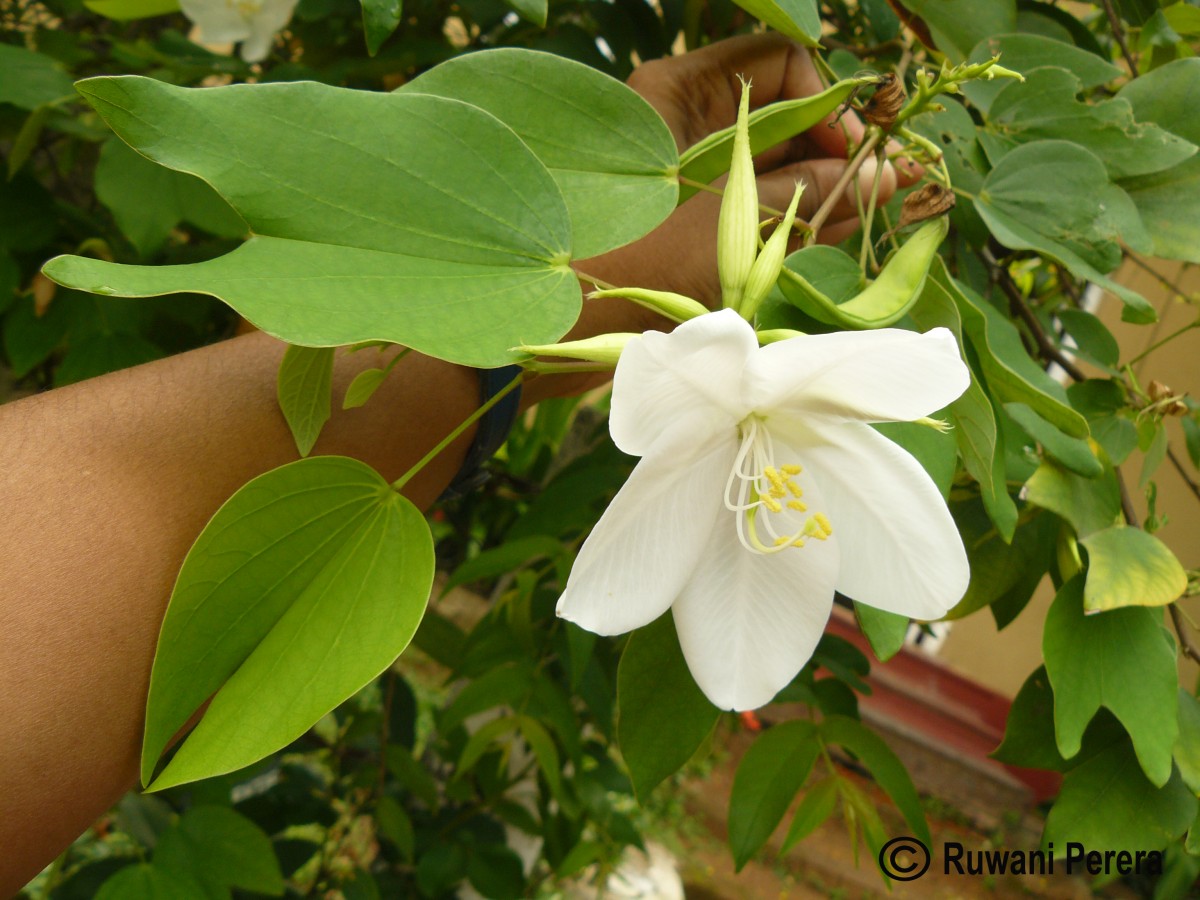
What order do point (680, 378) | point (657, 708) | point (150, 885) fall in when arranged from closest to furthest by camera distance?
point (680, 378)
point (657, 708)
point (150, 885)

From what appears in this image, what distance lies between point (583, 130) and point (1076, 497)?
1.07ft

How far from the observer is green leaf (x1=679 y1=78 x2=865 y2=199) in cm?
38

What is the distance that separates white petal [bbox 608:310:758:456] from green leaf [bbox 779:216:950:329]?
5 cm

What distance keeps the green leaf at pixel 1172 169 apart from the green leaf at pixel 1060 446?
0.14 metres

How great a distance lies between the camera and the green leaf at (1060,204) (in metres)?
0.47

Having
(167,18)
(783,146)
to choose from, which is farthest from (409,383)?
(167,18)

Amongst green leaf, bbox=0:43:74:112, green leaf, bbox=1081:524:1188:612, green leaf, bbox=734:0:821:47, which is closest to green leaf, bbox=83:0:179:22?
green leaf, bbox=0:43:74:112

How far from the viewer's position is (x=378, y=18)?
1.23 ft

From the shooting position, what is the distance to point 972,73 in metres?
0.37

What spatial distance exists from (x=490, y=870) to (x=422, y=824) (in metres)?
0.13

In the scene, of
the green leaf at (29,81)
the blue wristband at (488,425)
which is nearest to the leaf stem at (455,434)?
the blue wristband at (488,425)

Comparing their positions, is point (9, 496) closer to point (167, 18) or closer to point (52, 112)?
point (52, 112)

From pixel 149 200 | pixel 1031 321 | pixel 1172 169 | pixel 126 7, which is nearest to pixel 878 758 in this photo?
pixel 1031 321

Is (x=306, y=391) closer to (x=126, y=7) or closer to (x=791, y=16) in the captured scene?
(x=791, y=16)
